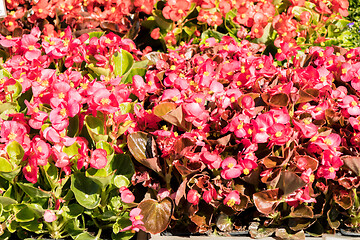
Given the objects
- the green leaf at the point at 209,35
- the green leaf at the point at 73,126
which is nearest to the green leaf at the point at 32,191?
the green leaf at the point at 73,126

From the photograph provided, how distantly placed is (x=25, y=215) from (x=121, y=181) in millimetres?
397

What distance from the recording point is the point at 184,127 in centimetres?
173

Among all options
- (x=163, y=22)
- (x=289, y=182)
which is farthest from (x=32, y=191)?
(x=163, y=22)

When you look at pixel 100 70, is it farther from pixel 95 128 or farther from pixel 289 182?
pixel 289 182

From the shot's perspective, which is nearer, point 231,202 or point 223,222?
point 231,202

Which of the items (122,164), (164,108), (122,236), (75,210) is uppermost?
(164,108)

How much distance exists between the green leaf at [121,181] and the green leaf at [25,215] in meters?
0.35

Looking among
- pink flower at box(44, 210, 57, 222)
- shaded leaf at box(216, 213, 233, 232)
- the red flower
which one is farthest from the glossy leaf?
the red flower

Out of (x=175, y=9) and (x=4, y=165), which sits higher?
(x=175, y=9)

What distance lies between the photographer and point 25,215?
1679mm

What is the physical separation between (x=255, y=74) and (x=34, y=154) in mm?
1026

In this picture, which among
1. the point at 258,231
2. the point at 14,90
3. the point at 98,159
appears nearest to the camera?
the point at 98,159

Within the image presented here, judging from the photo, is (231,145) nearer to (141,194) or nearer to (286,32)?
(141,194)

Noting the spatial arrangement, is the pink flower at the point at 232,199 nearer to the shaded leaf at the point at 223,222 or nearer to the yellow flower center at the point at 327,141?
the shaded leaf at the point at 223,222
